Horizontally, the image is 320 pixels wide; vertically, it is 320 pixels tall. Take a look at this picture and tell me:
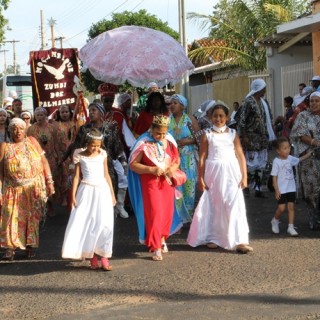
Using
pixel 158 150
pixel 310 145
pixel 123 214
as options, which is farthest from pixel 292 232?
pixel 123 214

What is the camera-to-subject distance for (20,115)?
14352 mm

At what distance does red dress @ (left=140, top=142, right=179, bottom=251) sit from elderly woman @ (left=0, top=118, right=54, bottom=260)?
1.25 meters

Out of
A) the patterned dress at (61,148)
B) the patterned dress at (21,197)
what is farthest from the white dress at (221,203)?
the patterned dress at (61,148)

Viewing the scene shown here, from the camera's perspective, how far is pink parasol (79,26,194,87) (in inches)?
413

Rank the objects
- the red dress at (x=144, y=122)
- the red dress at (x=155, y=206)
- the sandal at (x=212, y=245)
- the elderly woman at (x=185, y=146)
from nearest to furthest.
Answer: the red dress at (x=155, y=206) < the sandal at (x=212, y=245) < the elderly woman at (x=185, y=146) < the red dress at (x=144, y=122)

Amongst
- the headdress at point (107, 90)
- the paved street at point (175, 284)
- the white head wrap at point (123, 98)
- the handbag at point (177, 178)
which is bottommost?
the paved street at point (175, 284)

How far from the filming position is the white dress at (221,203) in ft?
28.4

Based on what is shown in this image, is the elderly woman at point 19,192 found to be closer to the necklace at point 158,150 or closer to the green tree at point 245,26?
the necklace at point 158,150

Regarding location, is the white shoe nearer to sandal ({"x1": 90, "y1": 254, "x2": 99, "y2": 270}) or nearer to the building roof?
sandal ({"x1": 90, "y1": 254, "x2": 99, "y2": 270})

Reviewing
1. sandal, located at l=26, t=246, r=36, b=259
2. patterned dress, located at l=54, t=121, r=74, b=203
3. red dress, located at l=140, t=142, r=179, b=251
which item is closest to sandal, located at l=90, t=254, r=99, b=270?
red dress, located at l=140, t=142, r=179, b=251

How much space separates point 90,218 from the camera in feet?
26.4

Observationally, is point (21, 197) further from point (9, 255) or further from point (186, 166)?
point (186, 166)

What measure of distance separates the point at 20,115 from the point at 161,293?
8048 mm

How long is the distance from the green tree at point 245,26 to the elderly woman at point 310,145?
55.3ft
